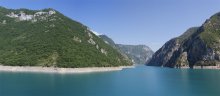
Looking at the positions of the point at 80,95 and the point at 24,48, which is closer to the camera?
the point at 80,95

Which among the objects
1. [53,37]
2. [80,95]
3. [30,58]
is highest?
[53,37]

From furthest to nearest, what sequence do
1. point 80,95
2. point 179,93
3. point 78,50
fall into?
point 78,50 < point 179,93 < point 80,95

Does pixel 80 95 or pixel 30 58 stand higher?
pixel 30 58

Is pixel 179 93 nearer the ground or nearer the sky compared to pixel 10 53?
nearer the ground

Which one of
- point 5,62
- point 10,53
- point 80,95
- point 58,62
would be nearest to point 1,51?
point 10,53

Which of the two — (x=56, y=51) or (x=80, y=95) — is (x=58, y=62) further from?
(x=80, y=95)

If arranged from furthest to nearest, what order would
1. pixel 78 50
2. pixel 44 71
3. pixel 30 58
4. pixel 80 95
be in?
pixel 78 50
pixel 30 58
pixel 44 71
pixel 80 95

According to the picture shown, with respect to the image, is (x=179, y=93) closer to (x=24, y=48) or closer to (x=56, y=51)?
(x=56, y=51)

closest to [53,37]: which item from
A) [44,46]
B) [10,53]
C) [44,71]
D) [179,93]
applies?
[44,46]

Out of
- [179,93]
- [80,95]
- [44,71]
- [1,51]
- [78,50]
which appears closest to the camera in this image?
[80,95]
